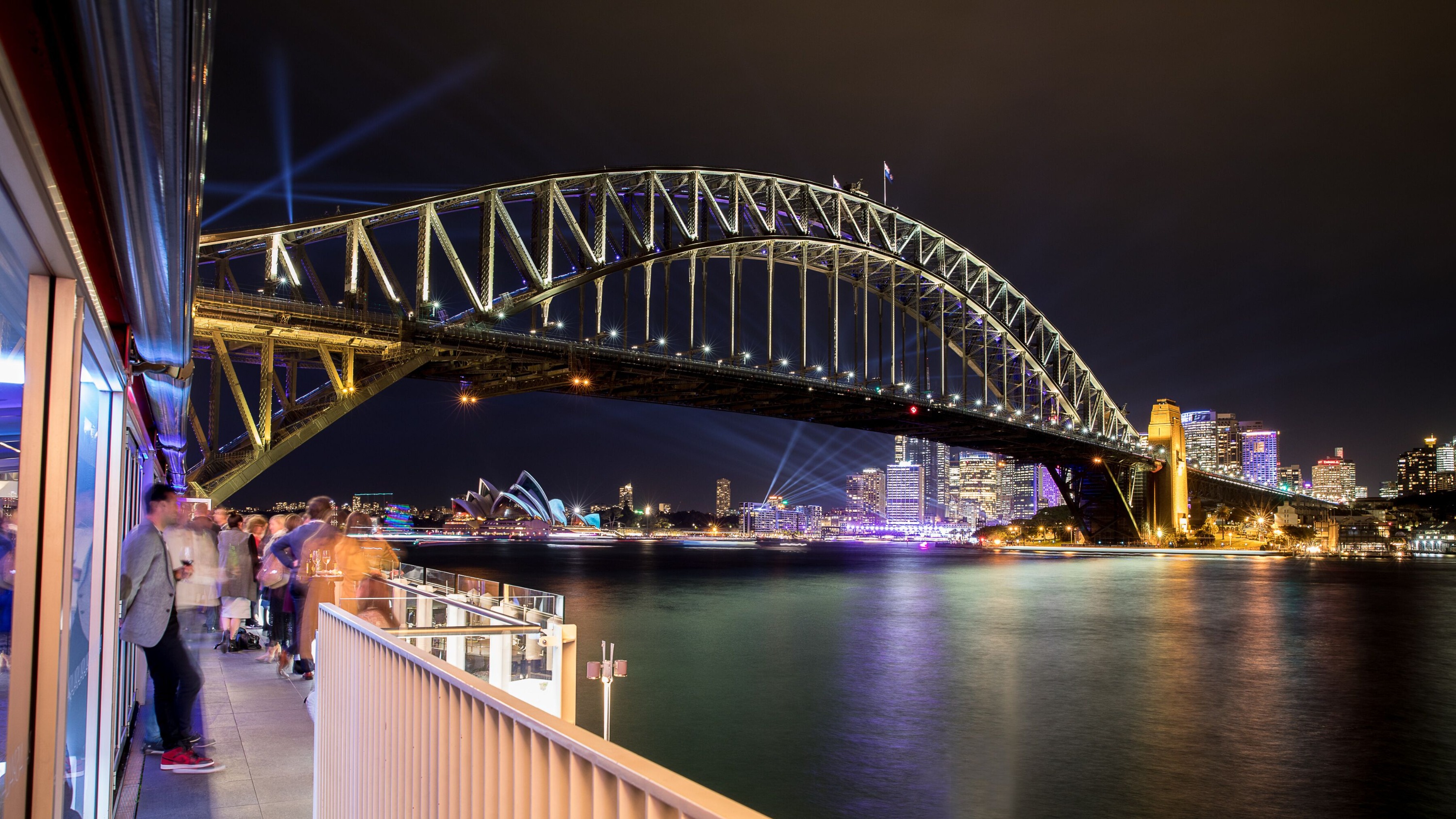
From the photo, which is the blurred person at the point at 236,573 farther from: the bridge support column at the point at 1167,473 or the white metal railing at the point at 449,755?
the bridge support column at the point at 1167,473

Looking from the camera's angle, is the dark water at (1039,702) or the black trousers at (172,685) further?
the dark water at (1039,702)

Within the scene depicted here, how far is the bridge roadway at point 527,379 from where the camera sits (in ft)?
75.9

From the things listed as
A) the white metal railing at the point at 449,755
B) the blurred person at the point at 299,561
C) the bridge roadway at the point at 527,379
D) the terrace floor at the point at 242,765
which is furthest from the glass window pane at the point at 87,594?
the bridge roadway at the point at 527,379

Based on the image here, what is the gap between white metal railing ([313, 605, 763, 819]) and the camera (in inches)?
63.3

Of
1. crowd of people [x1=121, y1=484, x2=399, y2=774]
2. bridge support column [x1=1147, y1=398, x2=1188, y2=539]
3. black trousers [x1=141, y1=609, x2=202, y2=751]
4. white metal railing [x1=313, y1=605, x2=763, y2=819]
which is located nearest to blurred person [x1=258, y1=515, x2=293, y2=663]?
crowd of people [x1=121, y1=484, x2=399, y2=774]

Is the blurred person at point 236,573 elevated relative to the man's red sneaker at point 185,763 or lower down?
elevated

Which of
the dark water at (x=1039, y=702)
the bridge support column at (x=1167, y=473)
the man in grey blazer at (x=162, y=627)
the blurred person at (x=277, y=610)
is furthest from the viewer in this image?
the bridge support column at (x=1167, y=473)

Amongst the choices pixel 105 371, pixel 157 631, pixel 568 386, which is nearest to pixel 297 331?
pixel 568 386

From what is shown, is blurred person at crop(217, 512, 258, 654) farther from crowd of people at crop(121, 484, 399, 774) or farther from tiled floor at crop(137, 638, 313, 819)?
tiled floor at crop(137, 638, 313, 819)

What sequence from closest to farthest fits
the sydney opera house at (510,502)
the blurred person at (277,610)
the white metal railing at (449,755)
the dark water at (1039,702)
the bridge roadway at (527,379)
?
the white metal railing at (449,755) → the blurred person at (277,610) → the dark water at (1039,702) → the bridge roadway at (527,379) → the sydney opera house at (510,502)

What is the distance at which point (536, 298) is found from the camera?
114 feet

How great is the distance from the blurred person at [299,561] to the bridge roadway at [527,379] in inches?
541

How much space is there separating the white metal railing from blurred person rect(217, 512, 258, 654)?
493 centimetres

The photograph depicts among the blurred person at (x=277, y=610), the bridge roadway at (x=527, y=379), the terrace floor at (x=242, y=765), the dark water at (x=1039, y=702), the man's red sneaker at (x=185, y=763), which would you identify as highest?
the bridge roadway at (x=527, y=379)
